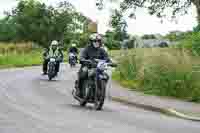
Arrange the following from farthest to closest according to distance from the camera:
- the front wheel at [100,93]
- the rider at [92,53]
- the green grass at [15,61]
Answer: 1. the green grass at [15,61]
2. the rider at [92,53]
3. the front wheel at [100,93]

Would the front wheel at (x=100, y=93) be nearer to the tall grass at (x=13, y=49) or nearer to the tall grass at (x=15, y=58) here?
the tall grass at (x=15, y=58)

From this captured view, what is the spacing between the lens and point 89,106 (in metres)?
17.3

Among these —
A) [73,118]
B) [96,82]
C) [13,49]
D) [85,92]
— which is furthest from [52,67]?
[13,49]

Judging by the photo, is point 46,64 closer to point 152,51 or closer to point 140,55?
point 140,55

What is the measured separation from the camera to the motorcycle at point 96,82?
16.2 metres

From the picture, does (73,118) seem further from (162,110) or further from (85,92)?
(162,110)

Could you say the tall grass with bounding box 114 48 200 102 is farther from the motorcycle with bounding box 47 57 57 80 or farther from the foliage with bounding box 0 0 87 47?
the foliage with bounding box 0 0 87 47

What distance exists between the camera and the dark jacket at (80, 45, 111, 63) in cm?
1673

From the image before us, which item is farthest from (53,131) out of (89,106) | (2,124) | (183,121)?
(89,106)

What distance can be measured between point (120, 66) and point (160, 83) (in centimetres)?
711

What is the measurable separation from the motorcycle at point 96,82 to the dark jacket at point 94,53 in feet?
0.70

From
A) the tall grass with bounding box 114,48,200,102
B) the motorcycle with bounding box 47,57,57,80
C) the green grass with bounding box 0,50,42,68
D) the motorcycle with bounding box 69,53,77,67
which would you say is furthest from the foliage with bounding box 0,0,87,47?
the tall grass with bounding box 114,48,200,102

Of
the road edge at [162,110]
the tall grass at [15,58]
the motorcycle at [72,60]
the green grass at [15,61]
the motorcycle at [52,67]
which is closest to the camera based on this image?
the road edge at [162,110]

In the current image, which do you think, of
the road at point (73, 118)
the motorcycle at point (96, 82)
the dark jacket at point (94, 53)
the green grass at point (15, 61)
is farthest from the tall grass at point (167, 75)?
the green grass at point (15, 61)
